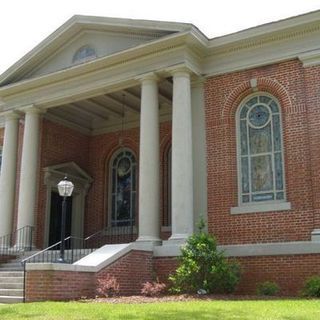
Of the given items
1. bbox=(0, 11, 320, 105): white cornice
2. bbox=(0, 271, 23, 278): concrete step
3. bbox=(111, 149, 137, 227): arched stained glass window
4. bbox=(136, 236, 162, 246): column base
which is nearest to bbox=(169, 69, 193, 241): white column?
bbox=(136, 236, 162, 246): column base

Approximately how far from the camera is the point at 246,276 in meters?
14.2

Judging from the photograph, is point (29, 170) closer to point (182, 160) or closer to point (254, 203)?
point (182, 160)

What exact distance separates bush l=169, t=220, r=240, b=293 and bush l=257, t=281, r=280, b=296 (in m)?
0.61

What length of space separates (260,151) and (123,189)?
728 centimetres

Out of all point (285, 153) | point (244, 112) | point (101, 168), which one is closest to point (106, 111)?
point (101, 168)

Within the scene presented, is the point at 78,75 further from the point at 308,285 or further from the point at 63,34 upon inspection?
the point at 308,285

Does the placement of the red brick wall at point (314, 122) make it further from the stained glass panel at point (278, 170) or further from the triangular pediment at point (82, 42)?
the triangular pediment at point (82, 42)

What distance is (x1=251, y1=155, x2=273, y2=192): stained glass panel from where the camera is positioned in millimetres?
15462

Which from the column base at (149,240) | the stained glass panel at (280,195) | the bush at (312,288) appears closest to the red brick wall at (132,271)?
the column base at (149,240)

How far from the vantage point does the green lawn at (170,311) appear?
28.9 feet

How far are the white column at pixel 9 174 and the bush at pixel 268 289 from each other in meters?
9.25

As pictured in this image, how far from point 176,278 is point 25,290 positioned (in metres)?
3.73

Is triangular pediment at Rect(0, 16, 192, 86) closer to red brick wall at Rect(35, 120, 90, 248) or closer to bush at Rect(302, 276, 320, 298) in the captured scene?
red brick wall at Rect(35, 120, 90, 248)

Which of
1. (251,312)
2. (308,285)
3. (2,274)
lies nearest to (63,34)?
(2,274)
